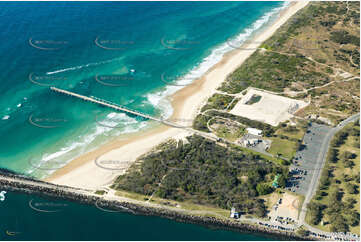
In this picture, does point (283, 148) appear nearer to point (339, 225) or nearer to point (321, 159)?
point (321, 159)

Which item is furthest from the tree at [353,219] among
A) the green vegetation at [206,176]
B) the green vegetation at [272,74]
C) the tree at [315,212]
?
the green vegetation at [272,74]

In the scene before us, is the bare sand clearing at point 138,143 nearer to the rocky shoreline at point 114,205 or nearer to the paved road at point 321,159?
the rocky shoreline at point 114,205

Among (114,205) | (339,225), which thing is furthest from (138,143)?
(339,225)

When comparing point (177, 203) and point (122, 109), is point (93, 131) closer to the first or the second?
point (122, 109)

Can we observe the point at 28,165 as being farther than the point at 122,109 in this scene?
No

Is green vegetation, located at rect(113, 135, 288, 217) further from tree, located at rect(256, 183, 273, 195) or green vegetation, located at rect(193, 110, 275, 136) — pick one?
green vegetation, located at rect(193, 110, 275, 136)

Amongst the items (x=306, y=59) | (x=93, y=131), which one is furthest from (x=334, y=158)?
(x=93, y=131)
